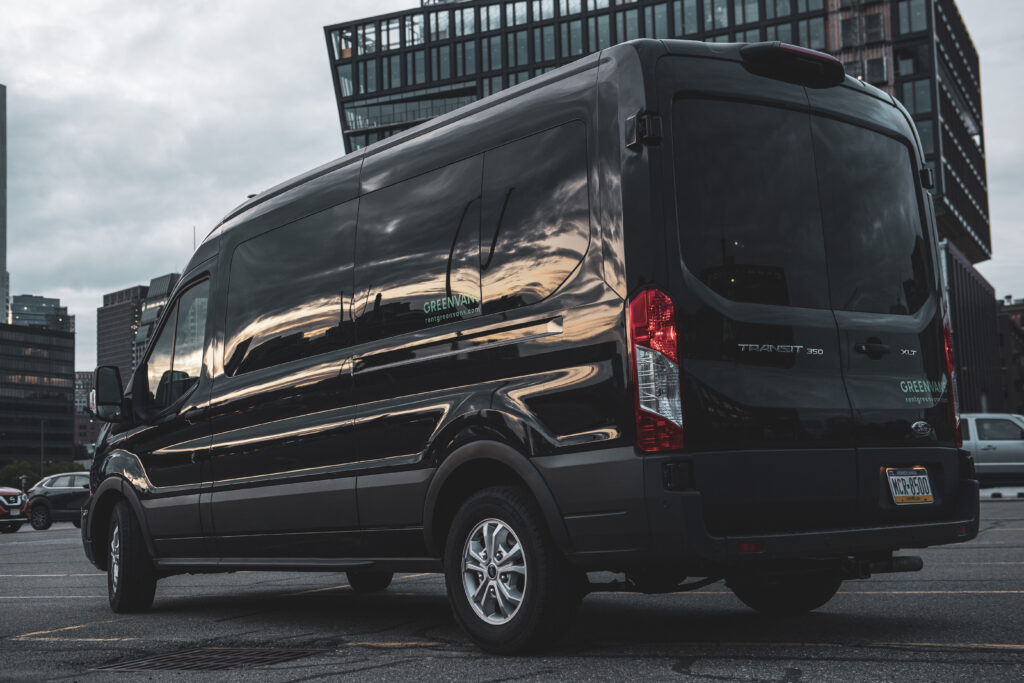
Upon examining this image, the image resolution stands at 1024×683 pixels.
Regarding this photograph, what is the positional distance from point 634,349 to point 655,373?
0.13 m

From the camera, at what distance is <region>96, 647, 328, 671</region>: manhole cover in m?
5.30

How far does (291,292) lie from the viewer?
269 inches

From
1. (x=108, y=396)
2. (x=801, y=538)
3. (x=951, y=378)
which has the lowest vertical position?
(x=801, y=538)

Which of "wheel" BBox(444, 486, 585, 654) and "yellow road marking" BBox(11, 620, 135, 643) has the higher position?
"wheel" BBox(444, 486, 585, 654)

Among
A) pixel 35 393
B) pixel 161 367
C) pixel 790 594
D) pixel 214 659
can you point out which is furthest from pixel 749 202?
pixel 35 393

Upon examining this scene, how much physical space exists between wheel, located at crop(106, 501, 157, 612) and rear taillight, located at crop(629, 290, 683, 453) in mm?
4936

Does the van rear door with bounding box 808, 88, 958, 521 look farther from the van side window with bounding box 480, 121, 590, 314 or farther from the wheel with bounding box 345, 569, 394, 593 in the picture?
the wheel with bounding box 345, 569, 394, 593

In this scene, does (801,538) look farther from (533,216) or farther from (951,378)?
(533,216)

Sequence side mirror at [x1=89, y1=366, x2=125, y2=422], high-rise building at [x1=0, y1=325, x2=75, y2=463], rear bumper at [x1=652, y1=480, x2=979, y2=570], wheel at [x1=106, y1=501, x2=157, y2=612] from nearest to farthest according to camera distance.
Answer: rear bumper at [x1=652, y1=480, x2=979, y2=570], wheel at [x1=106, y1=501, x2=157, y2=612], side mirror at [x1=89, y1=366, x2=125, y2=422], high-rise building at [x1=0, y1=325, x2=75, y2=463]

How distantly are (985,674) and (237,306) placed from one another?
5.01 meters

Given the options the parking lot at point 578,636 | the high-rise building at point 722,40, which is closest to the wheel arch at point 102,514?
the parking lot at point 578,636

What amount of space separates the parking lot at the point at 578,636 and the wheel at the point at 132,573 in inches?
7.0

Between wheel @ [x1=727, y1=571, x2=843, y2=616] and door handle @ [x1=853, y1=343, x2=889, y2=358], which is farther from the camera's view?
wheel @ [x1=727, y1=571, x2=843, y2=616]

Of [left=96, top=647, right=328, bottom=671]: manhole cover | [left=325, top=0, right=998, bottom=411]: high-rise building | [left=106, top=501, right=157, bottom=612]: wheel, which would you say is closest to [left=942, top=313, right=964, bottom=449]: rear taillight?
[left=96, top=647, right=328, bottom=671]: manhole cover
